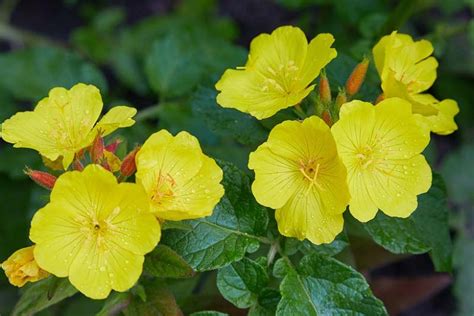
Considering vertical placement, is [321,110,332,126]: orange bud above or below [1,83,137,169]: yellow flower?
above

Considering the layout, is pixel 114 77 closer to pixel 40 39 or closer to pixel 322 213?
pixel 40 39

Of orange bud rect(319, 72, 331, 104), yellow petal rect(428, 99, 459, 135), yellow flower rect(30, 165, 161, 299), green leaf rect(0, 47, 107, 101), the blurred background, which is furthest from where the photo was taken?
green leaf rect(0, 47, 107, 101)

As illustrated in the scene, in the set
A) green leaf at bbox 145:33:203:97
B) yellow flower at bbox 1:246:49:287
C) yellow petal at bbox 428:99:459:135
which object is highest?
yellow petal at bbox 428:99:459:135

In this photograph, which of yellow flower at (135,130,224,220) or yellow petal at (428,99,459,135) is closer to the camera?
yellow flower at (135,130,224,220)

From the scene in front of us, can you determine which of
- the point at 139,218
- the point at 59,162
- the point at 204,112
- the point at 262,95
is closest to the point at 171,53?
the point at 204,112

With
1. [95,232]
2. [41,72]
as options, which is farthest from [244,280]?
[41,72]

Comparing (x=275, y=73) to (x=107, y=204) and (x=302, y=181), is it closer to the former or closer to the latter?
(x=302, y=181)

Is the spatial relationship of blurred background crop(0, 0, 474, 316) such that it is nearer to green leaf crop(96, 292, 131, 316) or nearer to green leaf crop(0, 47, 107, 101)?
green leaf crop(0, 47, 107, 101)

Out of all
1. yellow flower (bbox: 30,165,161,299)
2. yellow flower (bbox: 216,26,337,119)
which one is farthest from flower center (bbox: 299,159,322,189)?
yellow flower (bbox: 30,165,161,299)
